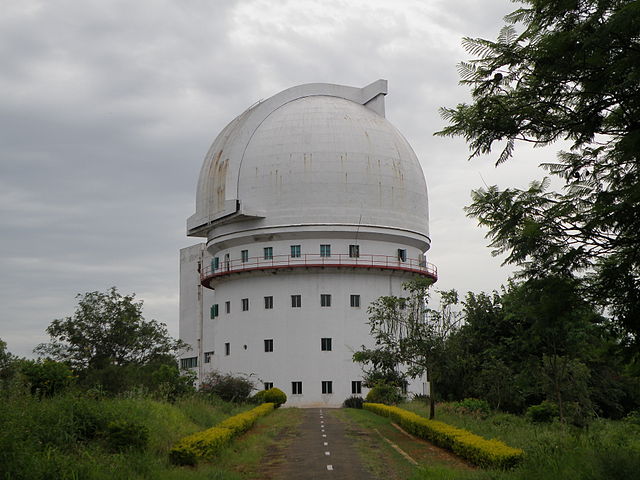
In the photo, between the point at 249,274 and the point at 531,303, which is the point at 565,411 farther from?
the point at 249,274

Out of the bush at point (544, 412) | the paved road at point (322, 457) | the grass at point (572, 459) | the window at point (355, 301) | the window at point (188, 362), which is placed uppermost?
the window at point (355, 301)

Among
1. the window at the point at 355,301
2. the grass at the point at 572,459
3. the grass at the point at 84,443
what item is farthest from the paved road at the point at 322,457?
the window at the point at 355,301

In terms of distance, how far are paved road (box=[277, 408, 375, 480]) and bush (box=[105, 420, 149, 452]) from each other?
2.95m

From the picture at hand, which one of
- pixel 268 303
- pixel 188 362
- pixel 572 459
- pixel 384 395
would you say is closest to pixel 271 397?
pixel 384 395

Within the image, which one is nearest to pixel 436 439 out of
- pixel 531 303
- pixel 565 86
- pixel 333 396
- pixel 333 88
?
pixel 531 303

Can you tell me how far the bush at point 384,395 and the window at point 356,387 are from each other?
296 cm

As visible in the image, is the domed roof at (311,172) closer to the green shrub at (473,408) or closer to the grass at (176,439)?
the green shrub at (473,408)

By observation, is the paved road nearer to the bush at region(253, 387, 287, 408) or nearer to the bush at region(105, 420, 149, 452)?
the bush at region(105, 420, 149, 452)

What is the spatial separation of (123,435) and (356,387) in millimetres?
34463

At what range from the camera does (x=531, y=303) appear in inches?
390

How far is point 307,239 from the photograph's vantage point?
163 feet

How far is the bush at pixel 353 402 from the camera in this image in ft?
149

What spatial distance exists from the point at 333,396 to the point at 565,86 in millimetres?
40990

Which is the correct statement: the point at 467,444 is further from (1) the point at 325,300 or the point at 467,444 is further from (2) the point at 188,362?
(2) the point at 188,362
